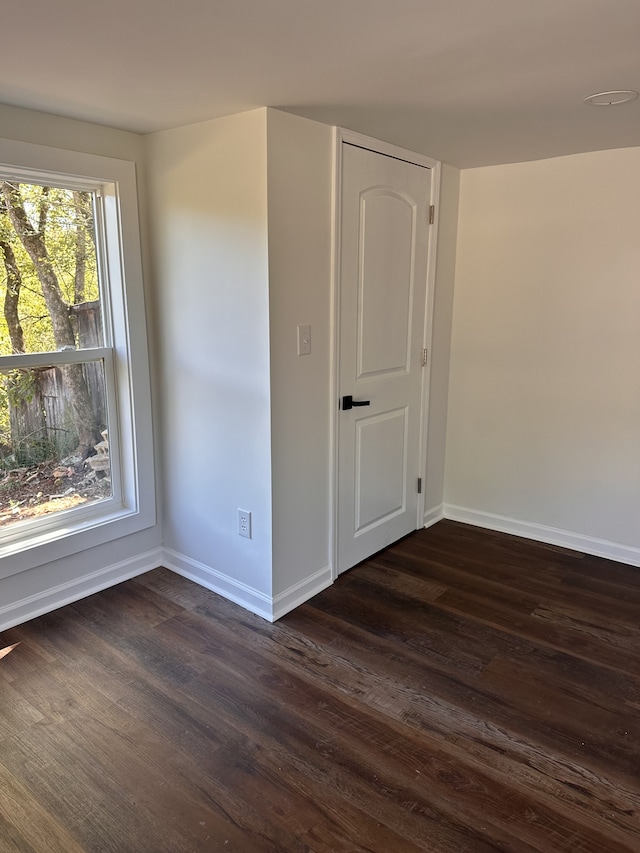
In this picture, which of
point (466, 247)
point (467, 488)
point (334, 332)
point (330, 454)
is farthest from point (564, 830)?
point (466, 247)

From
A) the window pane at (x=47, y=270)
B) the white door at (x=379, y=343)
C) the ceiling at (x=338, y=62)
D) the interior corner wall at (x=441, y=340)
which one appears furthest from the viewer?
the interior corner wall at (x=441, y=340)

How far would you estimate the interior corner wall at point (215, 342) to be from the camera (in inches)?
92.4

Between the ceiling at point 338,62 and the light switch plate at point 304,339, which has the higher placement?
the ceiling at point 338,62

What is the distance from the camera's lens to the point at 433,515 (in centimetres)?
371

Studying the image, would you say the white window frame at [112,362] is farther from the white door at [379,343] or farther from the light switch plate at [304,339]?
the white door at [379,343]

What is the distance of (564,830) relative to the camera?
1.61 m

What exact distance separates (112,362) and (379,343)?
1.33 meters

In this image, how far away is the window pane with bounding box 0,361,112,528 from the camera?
2.51m

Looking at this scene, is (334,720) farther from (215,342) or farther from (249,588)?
(215,342)

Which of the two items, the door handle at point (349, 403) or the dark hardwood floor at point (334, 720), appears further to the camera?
the door handle at point (349, 403)

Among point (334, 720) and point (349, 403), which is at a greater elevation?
point (349, 403)

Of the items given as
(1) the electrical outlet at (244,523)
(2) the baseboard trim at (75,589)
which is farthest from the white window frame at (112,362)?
(1) the electrical outlet at (244,523)

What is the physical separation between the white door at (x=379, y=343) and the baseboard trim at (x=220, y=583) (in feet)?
1.66

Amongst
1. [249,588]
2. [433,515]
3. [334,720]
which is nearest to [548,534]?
[433,515]
